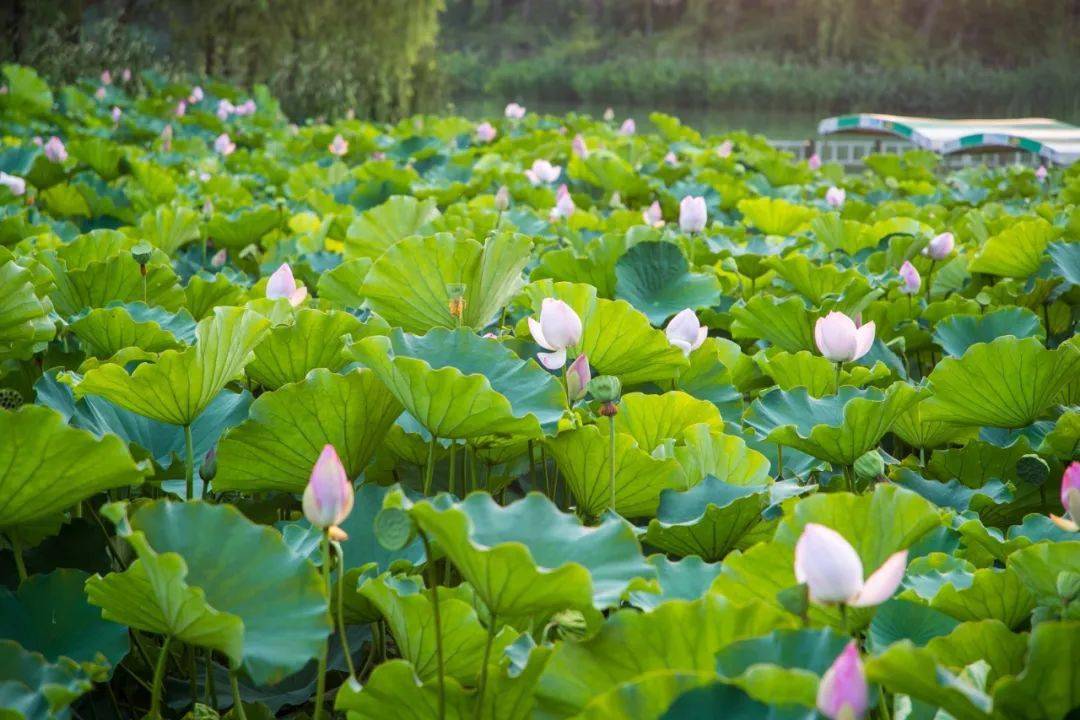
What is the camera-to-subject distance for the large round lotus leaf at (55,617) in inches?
32.8

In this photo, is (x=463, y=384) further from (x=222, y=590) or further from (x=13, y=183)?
(x=13, y=183)

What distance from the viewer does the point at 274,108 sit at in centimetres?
635

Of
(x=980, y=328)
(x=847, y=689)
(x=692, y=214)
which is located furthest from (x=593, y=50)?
(x=847, y=689)

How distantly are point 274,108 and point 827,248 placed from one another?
4.71 m

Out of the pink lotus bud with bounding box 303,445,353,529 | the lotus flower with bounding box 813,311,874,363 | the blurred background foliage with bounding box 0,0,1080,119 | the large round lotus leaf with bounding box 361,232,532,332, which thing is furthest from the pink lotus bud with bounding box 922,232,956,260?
the blurred background foliage with bounding box 0,0,1080,119

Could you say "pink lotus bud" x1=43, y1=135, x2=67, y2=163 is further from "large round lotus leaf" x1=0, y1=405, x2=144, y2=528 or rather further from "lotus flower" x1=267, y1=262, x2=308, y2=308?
"large round lotus leaf" x1=0, y1=405, x2=144, y2=528

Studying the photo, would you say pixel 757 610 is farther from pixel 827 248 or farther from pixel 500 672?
pixel 827 248

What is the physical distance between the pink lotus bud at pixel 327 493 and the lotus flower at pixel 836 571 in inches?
11.1

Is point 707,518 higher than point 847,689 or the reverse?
the reverse

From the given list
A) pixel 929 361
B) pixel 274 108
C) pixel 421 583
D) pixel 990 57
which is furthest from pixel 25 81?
pixel 990 57

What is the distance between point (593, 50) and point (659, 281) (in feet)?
94.4

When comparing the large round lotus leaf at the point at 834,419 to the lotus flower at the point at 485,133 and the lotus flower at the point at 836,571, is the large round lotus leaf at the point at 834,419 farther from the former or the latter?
the lotus flower at the point at 485,133

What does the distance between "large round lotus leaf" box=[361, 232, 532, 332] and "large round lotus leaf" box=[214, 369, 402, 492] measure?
0.30m

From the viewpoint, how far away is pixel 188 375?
0.96 meters
